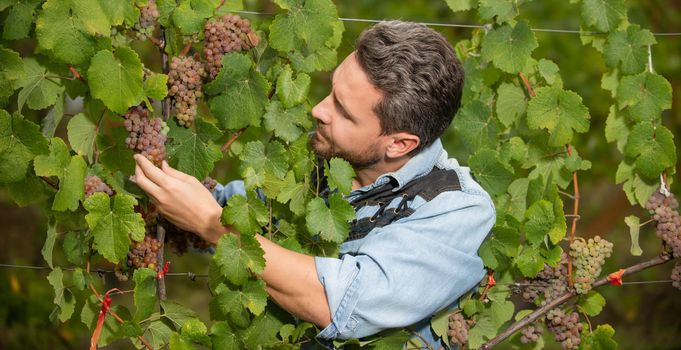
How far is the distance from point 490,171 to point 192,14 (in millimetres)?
886

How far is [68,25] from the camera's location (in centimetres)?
190

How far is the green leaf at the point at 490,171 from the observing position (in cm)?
236

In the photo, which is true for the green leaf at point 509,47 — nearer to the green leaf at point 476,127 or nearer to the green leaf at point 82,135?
the green leaf at point 476,127

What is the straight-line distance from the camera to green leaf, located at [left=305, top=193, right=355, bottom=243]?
1.97m

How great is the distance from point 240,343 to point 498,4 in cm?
110

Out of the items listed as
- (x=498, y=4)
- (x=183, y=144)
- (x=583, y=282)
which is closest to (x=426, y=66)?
(x=498, y=4)

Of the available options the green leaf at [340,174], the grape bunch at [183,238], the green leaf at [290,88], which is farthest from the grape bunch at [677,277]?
the grape bunch at [183,238]

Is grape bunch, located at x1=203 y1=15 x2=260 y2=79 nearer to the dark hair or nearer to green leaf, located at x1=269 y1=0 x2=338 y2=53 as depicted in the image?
green leaf, located at x1=269 y1=0 x2=338 y2=53

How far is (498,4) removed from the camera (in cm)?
238

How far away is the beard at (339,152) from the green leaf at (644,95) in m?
0.74

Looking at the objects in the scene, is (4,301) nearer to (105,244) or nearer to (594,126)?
(105,244)

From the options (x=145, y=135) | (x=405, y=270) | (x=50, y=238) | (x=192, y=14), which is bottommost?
(x=50, y=238)

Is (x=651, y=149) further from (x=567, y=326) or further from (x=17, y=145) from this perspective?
(x=17, y=145)

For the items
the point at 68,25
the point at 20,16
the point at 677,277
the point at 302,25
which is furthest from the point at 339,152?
the point at 677,277
